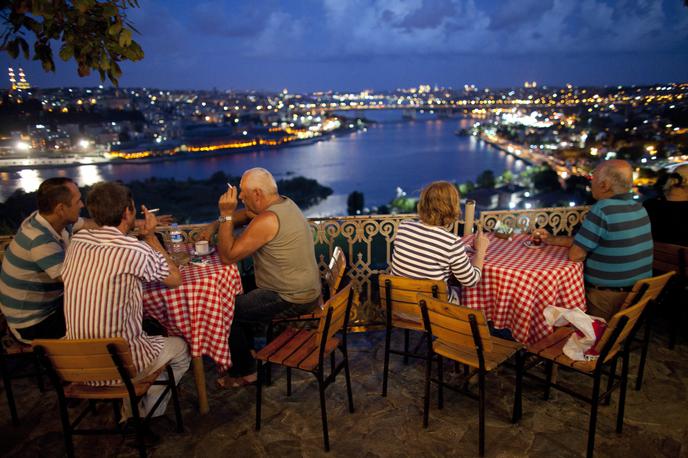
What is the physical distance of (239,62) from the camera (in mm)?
133750

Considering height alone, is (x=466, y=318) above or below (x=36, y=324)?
above

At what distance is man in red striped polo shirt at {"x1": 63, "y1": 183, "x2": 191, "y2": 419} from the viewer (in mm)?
2176

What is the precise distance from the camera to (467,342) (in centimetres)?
233

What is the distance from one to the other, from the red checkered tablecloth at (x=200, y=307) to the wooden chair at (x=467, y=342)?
4.39 feet

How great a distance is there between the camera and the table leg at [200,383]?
2889 millimetres

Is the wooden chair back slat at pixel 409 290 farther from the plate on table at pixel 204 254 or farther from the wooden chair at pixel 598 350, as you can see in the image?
the plate on table at pixel 204 254

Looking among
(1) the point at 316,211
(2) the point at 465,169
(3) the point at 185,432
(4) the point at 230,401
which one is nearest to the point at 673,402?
(4) the point at 230,401

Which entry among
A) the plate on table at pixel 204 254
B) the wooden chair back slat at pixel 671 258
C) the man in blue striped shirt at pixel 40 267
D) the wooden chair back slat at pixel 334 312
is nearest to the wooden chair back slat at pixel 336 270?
the wooden chair back slat at pixel 334 312

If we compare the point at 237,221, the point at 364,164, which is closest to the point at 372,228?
the point at 237,221

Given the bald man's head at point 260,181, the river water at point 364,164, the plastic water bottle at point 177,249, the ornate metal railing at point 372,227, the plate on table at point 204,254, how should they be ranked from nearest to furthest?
the bald man's head at point 260,181, the plastic water bottle at point 177,249, the plate on table at point 204,254, the ornate metal railing at point 372,227, the river water at point 364,164

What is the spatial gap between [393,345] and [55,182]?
2.97 m

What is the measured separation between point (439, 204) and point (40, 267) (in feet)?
8.37

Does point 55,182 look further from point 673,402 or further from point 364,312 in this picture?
point 673,402

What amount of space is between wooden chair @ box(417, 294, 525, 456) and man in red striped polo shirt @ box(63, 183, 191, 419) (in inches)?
63.3
